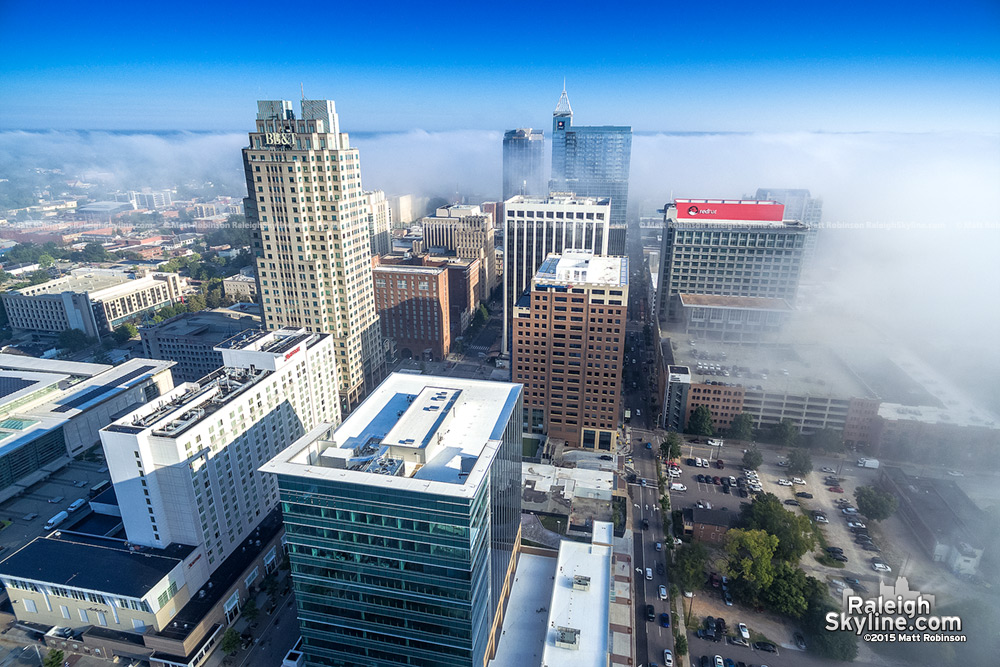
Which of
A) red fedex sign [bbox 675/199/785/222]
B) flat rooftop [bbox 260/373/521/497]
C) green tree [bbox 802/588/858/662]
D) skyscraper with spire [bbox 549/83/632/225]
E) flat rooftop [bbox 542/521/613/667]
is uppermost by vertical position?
skyscraper with spire [bbox 549/83/632/225]

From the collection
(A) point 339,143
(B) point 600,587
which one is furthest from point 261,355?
(B) point 600,587

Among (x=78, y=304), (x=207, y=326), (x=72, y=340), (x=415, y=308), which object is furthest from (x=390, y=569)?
(x=78, y=304)

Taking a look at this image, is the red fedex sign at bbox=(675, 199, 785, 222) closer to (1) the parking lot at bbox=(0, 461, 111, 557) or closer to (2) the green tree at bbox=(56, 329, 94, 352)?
(1) the parking lot at bbox=(0, 461, 111, 557)

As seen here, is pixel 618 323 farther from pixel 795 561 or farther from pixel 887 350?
pixel 887 350

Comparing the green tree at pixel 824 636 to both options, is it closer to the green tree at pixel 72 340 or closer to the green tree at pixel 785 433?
the green tree at pixel 785 433

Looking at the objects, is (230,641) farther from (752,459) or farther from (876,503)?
(876,503)

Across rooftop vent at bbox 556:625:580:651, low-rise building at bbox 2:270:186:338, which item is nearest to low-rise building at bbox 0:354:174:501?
low-rise building at bbox 2:270:186:338

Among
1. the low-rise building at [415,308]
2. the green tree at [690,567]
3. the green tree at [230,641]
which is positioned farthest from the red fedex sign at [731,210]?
the green tree at [230,641]
